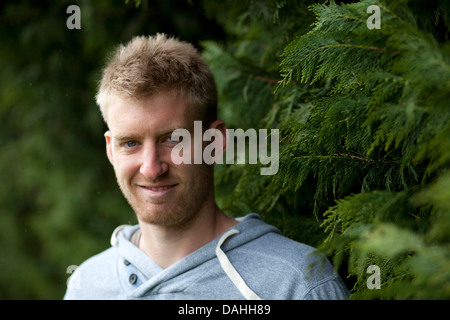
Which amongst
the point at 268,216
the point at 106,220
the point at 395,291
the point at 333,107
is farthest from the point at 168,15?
the point at 395,291

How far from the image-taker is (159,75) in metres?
2.26

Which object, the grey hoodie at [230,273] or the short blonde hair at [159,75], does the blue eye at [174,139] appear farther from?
the grey hoodie at [230,273]

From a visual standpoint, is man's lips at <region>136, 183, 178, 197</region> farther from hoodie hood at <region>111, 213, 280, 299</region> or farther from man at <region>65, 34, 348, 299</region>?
hoodie hood at <region>111, 213, 280, 299</region>

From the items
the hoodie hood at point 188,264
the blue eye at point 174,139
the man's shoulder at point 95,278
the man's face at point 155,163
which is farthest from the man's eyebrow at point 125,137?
the man's shoulder at point 95,278

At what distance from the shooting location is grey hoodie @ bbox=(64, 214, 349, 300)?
210 centimetres

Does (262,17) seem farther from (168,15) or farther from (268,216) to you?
(168,15)

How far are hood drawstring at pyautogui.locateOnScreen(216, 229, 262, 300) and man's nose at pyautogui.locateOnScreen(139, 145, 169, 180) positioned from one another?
41cm

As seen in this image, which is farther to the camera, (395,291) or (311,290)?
(311,290)

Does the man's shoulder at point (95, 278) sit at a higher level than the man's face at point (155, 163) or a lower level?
lower

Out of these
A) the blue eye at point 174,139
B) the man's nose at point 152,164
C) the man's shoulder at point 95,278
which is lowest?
the man's shoulder at point 95,278

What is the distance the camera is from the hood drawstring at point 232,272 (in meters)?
2.09

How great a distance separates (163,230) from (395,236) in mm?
1485

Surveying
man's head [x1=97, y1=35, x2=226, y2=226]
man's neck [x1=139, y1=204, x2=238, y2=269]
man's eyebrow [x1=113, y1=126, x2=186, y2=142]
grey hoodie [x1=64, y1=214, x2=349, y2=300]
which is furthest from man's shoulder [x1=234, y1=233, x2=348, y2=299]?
man's eyebrow [x1=113, y1=126, x2=186, y2=142]

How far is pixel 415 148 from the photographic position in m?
1.36
